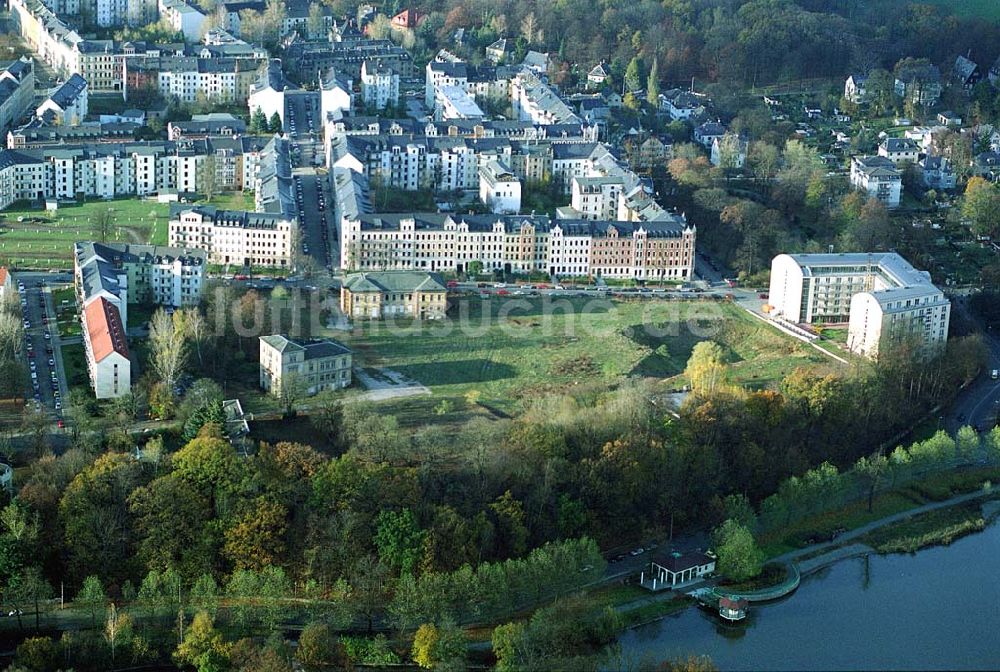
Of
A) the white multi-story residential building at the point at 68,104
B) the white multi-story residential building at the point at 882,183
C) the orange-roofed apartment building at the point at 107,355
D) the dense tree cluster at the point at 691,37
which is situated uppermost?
the dense tree cluster at the point at 691,37

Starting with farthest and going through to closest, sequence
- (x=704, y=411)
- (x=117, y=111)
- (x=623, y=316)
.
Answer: (x=117, y=111)
(x=623, y=316)
(x=704, y=411)

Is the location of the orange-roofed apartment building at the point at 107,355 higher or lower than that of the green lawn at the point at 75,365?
higher

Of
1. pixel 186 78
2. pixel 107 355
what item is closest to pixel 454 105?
pixel 186 78

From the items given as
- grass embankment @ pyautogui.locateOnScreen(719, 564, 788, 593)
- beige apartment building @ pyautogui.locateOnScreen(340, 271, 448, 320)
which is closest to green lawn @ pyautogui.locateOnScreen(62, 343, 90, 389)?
beige apartment building @ pyautogui.locateOnScreen(340, 271, 448, 320)

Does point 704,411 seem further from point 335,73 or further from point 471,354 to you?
point 335,73

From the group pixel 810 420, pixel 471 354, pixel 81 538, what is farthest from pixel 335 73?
pixel 81 538

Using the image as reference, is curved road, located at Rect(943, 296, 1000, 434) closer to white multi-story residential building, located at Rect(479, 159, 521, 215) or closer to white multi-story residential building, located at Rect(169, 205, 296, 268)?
white multi-story residential building, located at Rect(479, 159, 521, 215)

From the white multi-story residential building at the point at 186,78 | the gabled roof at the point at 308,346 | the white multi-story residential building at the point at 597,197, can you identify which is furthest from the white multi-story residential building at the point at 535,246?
the white multi-story residential building at the point at 186,78

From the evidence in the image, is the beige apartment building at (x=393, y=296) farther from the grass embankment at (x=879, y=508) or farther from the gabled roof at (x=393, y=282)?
the grass embankment at (x=879, y=508)
